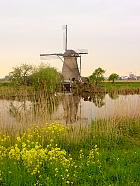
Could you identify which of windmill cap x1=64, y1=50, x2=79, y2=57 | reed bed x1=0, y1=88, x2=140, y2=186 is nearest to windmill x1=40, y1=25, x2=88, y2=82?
windmill cap x1=64, y1=50, x2=79, y2=57

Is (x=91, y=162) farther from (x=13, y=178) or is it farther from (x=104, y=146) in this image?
(x=104, y=146)

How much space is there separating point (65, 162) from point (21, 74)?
122 ft

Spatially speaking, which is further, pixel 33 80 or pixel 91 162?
pixel 33 80

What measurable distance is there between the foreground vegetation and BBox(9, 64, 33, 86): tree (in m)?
29.3

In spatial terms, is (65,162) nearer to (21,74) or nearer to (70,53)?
(21,74)

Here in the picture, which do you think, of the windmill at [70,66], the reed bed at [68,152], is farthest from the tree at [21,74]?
the reed bed at [68,152]

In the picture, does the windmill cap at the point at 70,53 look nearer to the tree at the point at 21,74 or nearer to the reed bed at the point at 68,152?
the tree at the point at 21,74

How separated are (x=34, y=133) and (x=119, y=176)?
3.75 metres

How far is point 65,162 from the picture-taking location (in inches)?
252

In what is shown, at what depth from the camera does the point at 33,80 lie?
39.0m

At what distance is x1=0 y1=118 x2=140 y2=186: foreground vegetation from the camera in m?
6.00

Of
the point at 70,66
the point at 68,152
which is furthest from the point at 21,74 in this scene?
the point at 68,152

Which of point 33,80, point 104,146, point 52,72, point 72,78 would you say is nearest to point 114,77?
point 72,78

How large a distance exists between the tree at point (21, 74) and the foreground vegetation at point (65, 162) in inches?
1153
